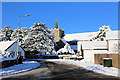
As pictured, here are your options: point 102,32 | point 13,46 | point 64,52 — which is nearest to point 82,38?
point 102,32

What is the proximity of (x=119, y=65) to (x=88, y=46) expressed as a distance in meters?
16.9

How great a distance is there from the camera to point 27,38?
49719 mm

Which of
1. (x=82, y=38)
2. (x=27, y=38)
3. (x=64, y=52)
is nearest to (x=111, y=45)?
(x=64, y=52)

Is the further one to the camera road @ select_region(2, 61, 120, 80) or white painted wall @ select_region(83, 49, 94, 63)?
white painted wall @ select_region(83, 49, 94, 63)

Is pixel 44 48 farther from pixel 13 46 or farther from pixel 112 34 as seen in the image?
pixel 112 34

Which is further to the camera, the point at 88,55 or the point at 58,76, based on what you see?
the point at 88,55

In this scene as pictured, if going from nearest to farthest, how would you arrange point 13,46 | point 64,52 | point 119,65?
point 119,65 < point 13,46 < point 64,52

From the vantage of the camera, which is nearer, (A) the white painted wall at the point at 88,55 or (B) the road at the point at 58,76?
(B) the road at the point at 58,76

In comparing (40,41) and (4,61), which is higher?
(40,41)

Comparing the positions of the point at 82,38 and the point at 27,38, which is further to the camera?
the point at 82,38

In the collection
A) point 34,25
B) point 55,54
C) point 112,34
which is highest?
point 34,25

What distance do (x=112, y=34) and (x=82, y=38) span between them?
4595 centimetres

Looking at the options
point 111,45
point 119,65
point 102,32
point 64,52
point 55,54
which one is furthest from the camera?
point 102,32

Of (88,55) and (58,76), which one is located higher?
(88,55)
